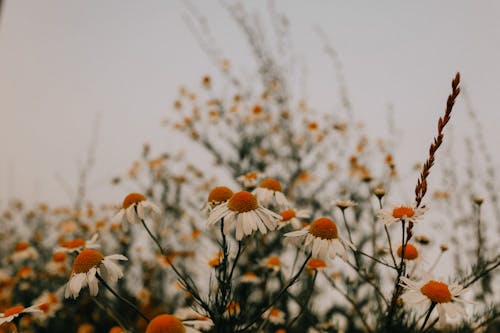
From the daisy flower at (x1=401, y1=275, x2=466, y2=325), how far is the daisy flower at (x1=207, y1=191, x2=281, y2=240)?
52cm

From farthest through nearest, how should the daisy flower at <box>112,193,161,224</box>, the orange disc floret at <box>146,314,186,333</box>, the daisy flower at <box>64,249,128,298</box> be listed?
1. the daisy flower at <box>112,193,161,224</box>
2. the daisy flower at <box>64,249,128,298</box>
3. the orange disc floret at <box>146,314,186,333</box>

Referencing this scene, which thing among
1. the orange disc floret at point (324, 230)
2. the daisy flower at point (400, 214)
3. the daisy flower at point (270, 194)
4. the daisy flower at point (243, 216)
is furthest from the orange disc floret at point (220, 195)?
the daisy flower at point (400, 214)

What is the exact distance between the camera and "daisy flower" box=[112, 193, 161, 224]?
1.75 meters

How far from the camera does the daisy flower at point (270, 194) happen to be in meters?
1.90

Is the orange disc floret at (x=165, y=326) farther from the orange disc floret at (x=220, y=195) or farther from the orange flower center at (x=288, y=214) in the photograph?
the orange flower center at (x=288, y=214)

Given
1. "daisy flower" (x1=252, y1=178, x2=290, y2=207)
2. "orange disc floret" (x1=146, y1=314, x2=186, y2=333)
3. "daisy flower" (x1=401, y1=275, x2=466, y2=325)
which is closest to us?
"orange disc floret" (x1=146, y1=314, x2=186, y2=333)

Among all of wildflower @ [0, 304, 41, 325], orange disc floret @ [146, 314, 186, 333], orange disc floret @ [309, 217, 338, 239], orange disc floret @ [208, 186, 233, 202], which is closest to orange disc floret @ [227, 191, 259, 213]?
orange disc floret @ [208, 186, 233, 202]

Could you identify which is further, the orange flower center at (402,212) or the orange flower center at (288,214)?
the orange flower center at (288,214)

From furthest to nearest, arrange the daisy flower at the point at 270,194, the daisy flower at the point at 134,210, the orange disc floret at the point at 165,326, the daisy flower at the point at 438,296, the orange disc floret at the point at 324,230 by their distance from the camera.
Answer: the daisy flower at the point at 270,194
the daisy flower at the point at 134,210
the orange disc floret at the point at 324,230
the daisy flower at the point at 438,296
the orange disc floret at the point at 165,326

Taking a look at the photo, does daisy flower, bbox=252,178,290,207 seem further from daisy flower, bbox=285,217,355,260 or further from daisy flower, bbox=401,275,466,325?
daisy flower, bbox=401,275,466,325

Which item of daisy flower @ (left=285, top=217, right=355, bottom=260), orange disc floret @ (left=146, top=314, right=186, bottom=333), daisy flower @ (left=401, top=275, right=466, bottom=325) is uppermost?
orange disc floret @ (left=146, top=314, right=186, bottom=333)

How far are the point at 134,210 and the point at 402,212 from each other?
3.83 feet

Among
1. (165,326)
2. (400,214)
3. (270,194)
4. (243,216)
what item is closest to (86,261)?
(165,326)

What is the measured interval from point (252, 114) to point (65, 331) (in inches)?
145
